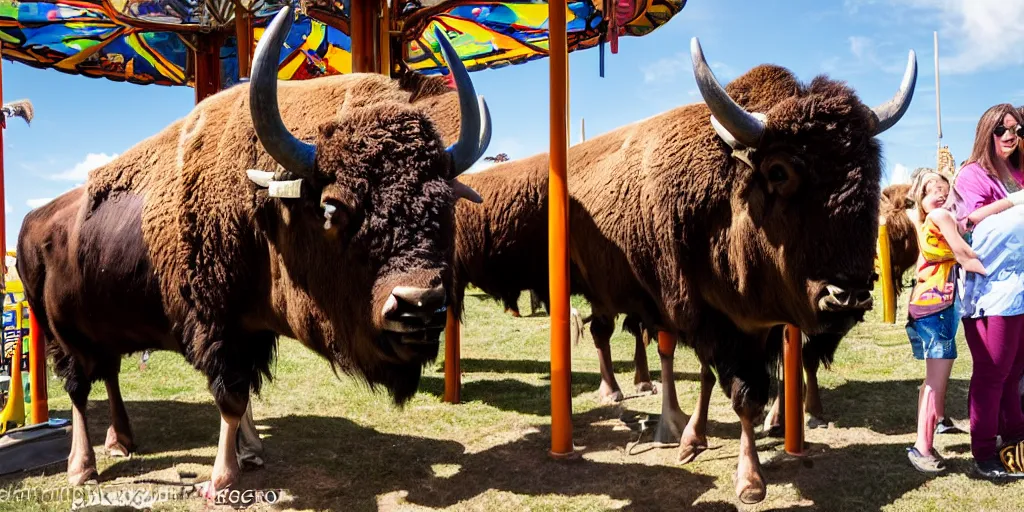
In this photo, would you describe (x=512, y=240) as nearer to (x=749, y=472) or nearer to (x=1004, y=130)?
(x=749, y=472)

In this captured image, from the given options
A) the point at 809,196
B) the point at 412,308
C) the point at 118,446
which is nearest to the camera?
the point at 412,308

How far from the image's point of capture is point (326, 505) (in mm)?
3930

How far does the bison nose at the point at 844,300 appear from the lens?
10.4 feet

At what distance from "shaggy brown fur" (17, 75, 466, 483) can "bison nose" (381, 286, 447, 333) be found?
37 millimetres

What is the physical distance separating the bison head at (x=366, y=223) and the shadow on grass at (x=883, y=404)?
4.02 metres

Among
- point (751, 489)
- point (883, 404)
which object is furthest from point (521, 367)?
point (751, 489)

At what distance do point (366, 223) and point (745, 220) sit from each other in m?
2.08

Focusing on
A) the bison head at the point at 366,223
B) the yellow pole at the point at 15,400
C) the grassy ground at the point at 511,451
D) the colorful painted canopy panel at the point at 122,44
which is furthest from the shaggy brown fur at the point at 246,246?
the colorful painted canopy panel at the point at 122,44

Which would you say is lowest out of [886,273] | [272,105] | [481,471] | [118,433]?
[481,471]

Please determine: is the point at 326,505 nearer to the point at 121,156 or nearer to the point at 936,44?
the point at 121,156

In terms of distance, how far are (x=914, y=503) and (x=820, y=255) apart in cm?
169

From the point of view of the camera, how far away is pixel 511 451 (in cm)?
490

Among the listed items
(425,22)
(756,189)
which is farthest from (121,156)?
(425,22)

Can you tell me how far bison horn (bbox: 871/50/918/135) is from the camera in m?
3.76
